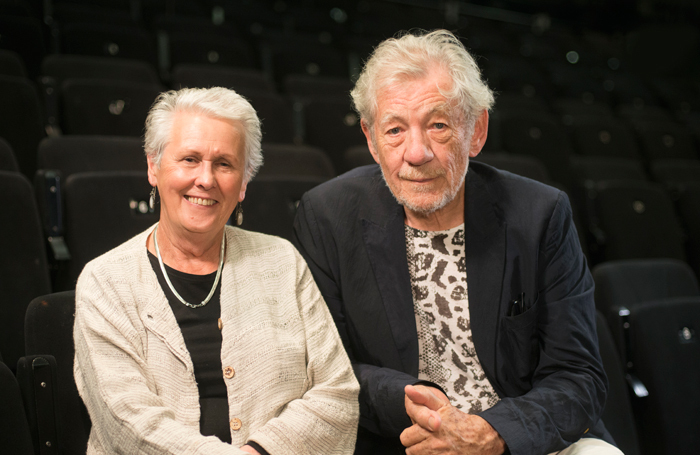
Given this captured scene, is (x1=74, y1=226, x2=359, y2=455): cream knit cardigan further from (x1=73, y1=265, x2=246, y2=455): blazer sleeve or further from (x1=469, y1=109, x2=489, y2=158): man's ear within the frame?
(x1=469, y1=109, x2=489, y2=158): man's ear

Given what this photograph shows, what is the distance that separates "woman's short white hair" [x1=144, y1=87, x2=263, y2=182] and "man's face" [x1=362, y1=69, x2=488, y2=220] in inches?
11.6

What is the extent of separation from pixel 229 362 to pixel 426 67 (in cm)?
75

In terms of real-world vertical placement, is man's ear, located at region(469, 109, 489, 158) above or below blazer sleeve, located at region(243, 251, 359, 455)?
above

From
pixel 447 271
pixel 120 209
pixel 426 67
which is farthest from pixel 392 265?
pixel 120 209

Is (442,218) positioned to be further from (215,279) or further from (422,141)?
(215,279)

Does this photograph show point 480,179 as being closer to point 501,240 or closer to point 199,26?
point 501,240

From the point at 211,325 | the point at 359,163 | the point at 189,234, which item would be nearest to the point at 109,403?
the point at 211,325

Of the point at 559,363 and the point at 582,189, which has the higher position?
the point at 582,189

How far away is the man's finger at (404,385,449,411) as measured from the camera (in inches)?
44.0

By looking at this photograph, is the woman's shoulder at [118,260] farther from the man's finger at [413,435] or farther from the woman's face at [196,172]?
the man's finger at [413,435]

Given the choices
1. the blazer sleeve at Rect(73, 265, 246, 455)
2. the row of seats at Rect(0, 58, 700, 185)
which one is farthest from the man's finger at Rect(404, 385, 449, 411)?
the row of seats at Rect(0, 58, 700, 185)

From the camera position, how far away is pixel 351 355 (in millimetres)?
1344

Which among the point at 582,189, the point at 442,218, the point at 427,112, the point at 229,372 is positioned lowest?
the point at 229,372

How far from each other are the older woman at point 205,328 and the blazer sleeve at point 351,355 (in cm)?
5
